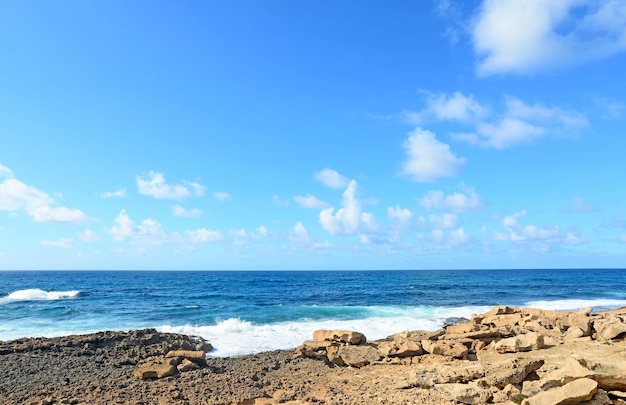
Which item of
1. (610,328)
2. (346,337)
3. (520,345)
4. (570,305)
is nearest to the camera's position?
(520,345)

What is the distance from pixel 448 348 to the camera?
1166cm

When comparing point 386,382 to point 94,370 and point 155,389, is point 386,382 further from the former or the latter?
point 94,370

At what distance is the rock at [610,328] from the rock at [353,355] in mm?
6741

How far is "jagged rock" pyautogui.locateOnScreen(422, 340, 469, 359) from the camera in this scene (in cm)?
1139

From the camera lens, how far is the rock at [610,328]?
11258mm

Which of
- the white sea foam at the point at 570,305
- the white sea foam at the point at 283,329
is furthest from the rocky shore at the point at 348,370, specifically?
the white sea foam at the point at 570,305

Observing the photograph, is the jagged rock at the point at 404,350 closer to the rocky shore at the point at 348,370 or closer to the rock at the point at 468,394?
the rocky shore at the point at 348,370

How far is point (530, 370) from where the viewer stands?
26.1ft

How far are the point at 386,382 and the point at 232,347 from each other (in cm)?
922

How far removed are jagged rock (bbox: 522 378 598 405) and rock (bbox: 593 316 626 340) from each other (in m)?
6.52

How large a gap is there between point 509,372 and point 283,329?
578 inches

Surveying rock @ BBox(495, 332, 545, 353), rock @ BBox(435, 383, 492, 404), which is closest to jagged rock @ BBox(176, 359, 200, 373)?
rock @ BBox(435, 383, 492, 404)

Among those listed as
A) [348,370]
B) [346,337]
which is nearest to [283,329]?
[346,337]

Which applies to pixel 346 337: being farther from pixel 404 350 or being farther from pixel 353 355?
pixel 404 350
